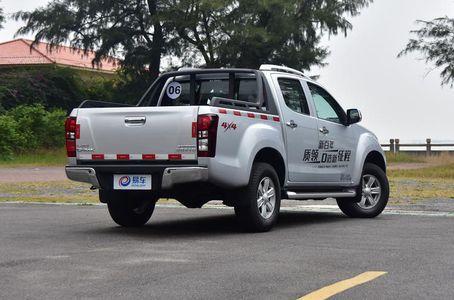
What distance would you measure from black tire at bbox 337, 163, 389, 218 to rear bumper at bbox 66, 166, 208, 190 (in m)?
3.51

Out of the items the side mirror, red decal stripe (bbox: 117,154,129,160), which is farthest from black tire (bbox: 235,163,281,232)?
the side mirror

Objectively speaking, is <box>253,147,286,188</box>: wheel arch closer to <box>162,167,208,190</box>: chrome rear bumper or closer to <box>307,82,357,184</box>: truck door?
<box>307,82,357,184</box>: truck door

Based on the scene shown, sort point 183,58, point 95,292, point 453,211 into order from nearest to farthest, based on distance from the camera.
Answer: point 95,292, point 453,211, point 183,58

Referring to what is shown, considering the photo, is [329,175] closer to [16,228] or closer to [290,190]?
[290,190]

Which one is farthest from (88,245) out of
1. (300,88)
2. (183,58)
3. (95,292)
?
(183,58)

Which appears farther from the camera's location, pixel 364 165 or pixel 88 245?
pixel 364 165

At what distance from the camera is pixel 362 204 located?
487 inches

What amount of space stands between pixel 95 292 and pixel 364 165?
6.88 m

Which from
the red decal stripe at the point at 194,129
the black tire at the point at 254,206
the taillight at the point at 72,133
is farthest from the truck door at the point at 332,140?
the taillight at the point at 72,133

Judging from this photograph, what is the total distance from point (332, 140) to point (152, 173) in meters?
3.08

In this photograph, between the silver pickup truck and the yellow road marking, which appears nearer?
the yellow road marking

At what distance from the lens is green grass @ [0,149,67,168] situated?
1407 inches

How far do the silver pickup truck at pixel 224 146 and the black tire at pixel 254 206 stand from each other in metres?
0.01

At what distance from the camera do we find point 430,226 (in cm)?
1084
